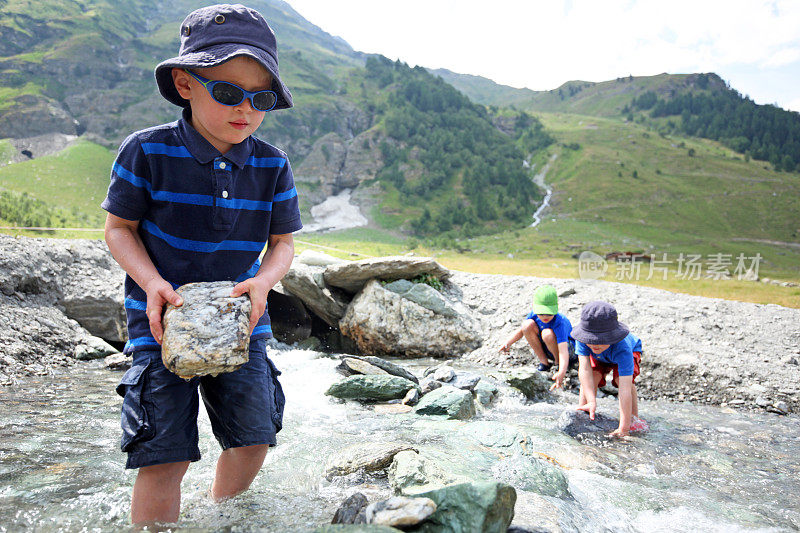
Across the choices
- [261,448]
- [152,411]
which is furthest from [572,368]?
[152,411]

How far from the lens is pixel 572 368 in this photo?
1027cm

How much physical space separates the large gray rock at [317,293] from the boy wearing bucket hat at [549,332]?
5731 millimetres

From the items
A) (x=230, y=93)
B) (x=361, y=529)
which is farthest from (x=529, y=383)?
(x=230, y=93)

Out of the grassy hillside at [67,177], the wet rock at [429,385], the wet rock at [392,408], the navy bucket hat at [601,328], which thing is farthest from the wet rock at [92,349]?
the grassy hillside at [67,177]

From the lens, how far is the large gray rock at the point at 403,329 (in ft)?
41.5

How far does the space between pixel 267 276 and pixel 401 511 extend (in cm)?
175

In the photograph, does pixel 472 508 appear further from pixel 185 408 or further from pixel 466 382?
pixel 466 382

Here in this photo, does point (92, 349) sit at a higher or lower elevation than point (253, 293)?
lower

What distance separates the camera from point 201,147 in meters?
2.80

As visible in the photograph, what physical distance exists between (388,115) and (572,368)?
147294mm

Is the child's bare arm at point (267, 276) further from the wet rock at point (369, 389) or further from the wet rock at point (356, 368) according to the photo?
the wet rock at point (356, 368)

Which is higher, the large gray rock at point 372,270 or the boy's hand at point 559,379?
the large gray rock at point 372,270

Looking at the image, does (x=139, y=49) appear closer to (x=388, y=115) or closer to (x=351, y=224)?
(x=388, y=115)

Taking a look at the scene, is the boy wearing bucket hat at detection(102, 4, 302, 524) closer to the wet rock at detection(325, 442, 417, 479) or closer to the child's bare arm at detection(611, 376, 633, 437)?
the wet rock at detection(325, 442, 417, 479)
